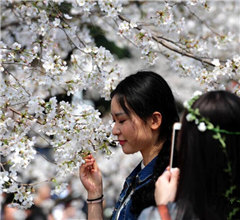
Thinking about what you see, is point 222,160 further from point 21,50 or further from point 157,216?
point 21,50

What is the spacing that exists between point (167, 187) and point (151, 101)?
1.40 feet

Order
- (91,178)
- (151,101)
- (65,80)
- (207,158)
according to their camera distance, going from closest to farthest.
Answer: (207,158)
(151,101)
(91,178)
(65,80)

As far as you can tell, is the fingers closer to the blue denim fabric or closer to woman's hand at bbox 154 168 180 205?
woman's hand at bbox 154 168 180 205

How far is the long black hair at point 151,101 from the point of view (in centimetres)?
169

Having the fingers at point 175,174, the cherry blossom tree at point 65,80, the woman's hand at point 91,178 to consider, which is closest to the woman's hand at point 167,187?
the fingers at point 175,174

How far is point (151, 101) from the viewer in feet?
5.56

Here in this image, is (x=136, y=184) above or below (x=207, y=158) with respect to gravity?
below

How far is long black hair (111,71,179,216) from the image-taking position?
169 centimetres

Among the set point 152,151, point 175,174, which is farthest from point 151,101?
point 175,174

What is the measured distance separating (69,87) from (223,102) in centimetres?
127

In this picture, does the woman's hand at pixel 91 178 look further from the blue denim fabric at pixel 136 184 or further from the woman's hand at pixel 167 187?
the woman's hand at pixel 167 187

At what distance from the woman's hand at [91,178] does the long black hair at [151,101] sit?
1.31 ft

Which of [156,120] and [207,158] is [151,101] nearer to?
[156,120]

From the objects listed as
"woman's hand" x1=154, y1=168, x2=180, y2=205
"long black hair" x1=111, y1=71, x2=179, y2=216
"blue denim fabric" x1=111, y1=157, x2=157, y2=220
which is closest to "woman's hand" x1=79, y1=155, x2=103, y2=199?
"blue denim fabric" x1=111, y1=157, x2=157, y2=220
